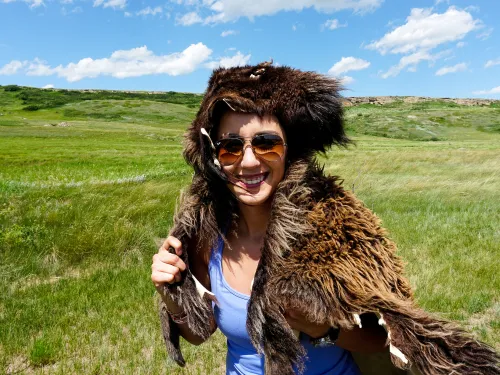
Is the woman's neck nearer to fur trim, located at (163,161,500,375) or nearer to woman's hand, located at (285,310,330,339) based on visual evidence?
fur trim, located at (163,161,500,375)

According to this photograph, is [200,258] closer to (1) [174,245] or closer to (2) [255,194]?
(1) [174,245]

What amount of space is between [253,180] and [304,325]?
0.64 metres

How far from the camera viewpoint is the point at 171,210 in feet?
30.3

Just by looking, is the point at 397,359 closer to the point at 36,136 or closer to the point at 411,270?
the point at 411,270

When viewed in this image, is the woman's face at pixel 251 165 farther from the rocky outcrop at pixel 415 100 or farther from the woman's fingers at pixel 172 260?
the rocky outcrop at pixel 415 100

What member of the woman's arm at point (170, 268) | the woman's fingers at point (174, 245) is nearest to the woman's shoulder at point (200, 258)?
the woman's arm at point (170, 268)

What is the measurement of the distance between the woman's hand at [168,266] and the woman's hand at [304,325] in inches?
22.7

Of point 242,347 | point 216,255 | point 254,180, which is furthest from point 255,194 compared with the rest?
point 242,347

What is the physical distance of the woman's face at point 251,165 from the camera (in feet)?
5.74

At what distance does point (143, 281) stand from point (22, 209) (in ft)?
13.2

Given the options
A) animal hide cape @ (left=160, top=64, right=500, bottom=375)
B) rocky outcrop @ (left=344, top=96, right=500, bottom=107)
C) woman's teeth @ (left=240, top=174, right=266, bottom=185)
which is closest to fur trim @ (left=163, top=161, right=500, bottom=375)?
animal hide cape @ (left=160, top=64, right=500, bottom=375)

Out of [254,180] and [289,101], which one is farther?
[254,180]

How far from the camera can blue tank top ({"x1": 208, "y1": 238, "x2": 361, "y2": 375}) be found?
5.66 feet

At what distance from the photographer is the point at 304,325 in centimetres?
159
